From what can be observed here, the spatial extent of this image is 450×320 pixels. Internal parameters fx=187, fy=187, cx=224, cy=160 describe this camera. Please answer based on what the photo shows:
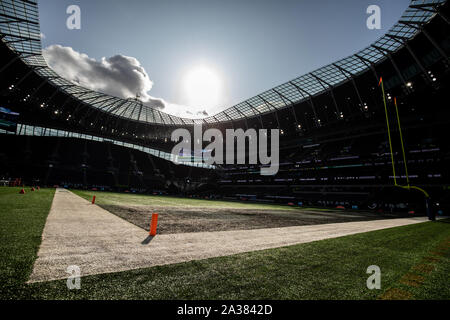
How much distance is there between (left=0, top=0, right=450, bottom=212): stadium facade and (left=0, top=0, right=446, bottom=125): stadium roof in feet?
0.68

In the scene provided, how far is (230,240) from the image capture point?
234 inches

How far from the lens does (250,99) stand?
46719 millimetres

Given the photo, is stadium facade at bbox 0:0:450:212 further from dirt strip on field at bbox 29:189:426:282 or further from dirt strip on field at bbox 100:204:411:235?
dirt strip on field at bbox 29:189:426:282

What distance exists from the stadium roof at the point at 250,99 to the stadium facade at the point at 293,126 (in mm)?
208

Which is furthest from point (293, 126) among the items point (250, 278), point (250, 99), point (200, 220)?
point (250, 278)

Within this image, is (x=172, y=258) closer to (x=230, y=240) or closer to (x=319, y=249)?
(x=230, y=240)

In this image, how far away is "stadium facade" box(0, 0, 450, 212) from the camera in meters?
29.3

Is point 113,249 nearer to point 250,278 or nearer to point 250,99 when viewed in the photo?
point 250,278

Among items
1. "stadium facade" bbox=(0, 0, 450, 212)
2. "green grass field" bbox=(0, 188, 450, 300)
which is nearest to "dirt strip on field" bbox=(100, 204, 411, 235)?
"green grass field" bbox=(0, 188, 450, 300)

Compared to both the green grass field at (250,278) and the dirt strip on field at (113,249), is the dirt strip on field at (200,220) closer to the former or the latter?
the dirt strip on field at (113,249)

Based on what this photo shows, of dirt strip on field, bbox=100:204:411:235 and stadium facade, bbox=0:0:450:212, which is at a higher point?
stadium facade, bbox=0:0:450:212

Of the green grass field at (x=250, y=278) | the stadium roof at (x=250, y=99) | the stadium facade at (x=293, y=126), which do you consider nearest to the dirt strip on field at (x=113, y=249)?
the green grass field at (x=250, y=278)

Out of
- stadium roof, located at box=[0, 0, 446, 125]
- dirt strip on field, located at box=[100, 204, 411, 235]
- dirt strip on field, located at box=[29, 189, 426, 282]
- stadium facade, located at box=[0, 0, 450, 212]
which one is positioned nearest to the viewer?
dirt strip on field, located at box=[29, 189, 426, 282]
